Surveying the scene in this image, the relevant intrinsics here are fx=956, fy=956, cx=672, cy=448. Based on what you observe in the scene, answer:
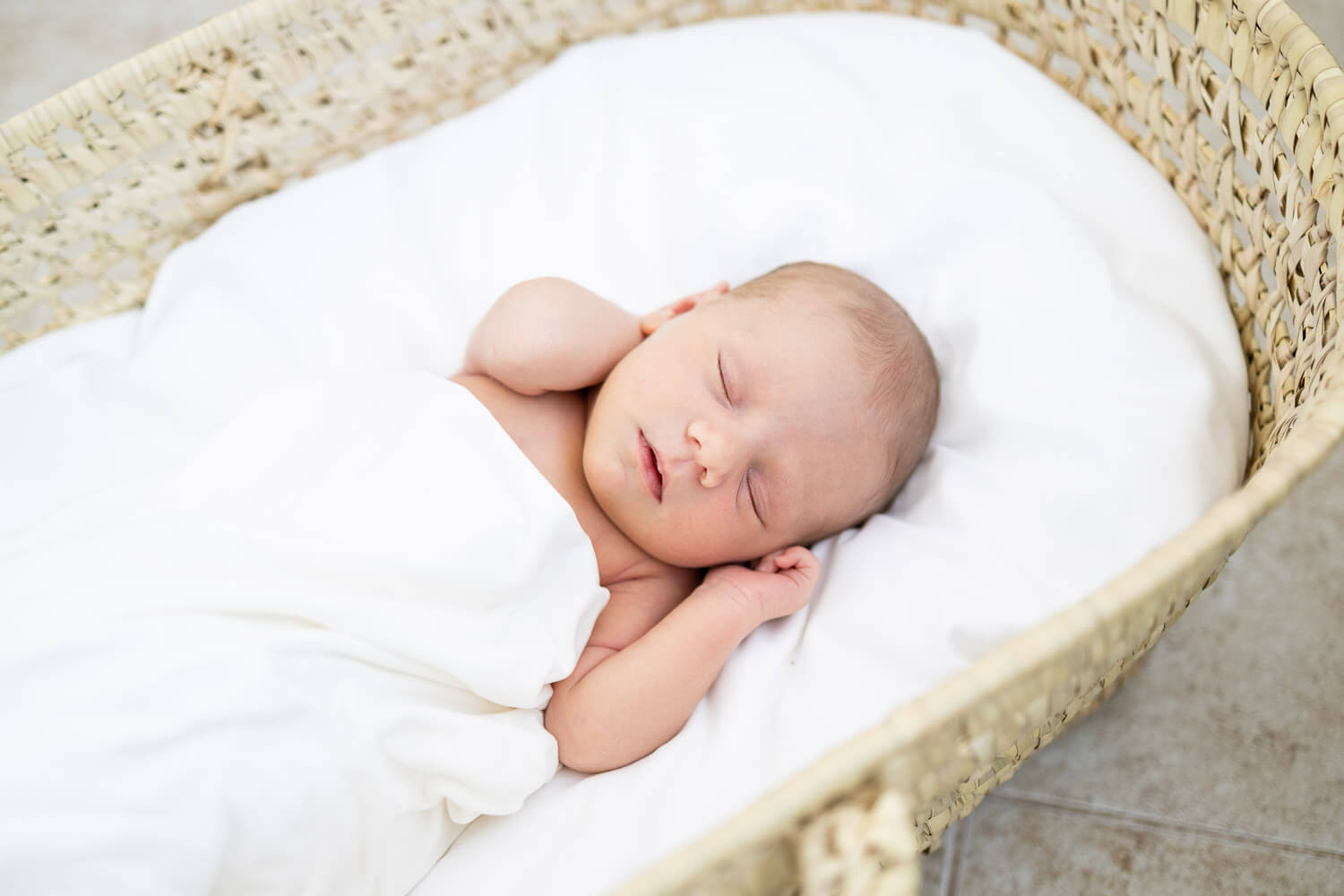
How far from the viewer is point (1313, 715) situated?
107 centimetres

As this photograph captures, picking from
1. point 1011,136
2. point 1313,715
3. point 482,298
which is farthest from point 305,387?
point 1313,715

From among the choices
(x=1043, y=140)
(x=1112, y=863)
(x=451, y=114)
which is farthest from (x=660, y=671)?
(x=451, y=114)

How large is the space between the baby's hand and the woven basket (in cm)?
21

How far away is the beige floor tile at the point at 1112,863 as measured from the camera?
0.99 m

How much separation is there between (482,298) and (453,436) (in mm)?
316

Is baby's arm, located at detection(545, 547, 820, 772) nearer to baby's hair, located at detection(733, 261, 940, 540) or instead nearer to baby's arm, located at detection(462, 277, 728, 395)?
baby's hair, located at detection(733, 261, 940, 540)

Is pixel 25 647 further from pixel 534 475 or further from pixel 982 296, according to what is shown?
pixel 982 296

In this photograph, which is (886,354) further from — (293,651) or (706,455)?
(293,651)

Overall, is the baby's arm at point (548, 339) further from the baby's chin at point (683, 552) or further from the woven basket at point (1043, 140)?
the woven basket at point (1043, 140)

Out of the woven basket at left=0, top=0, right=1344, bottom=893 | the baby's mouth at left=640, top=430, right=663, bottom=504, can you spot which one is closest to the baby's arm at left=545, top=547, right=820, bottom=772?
the baby's mouth at left=640, top=430, right=663, bottom=504

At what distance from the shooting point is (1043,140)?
1021 millimetres

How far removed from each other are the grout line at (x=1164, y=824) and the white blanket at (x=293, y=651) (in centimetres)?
56

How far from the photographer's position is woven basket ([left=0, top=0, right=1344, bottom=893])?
1.52 ft

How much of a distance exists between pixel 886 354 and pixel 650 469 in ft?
0.77
